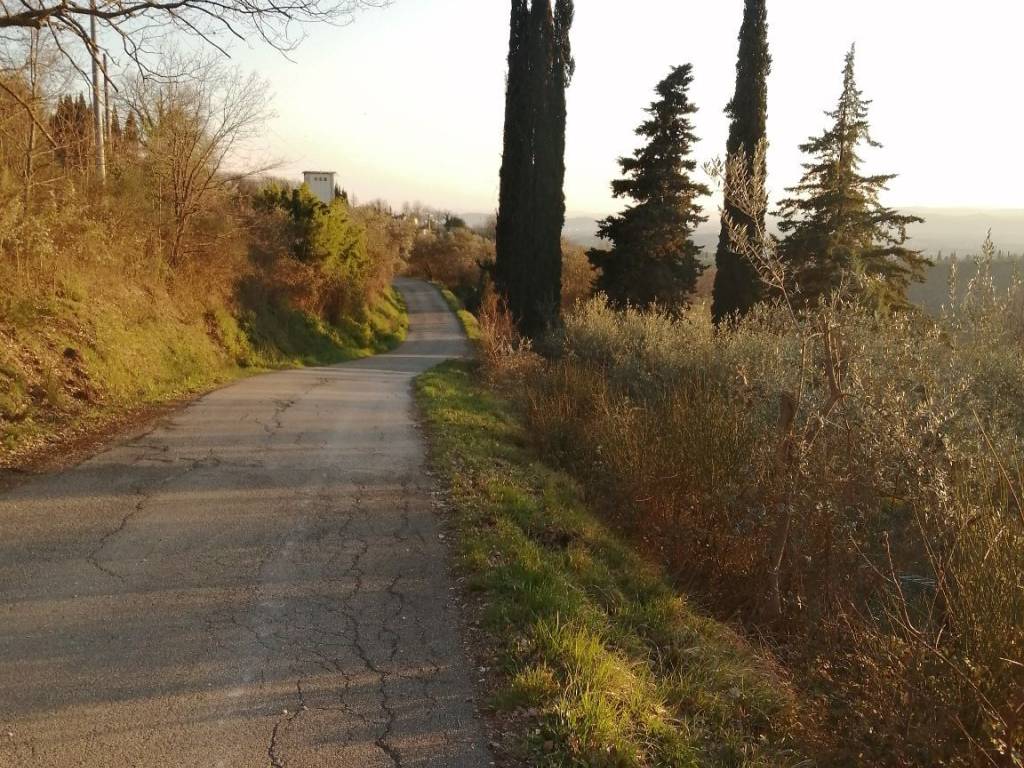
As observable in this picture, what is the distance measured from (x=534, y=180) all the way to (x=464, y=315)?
23130 mm

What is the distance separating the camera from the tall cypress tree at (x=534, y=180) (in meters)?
24.8

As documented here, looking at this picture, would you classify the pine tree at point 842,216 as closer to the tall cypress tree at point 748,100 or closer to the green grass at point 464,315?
the tall cypress tree at point 748,100

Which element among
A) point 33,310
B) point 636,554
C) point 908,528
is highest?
point 33,310

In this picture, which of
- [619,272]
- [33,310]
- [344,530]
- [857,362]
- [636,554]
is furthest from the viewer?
[619,272]

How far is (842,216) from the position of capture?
26094 mm

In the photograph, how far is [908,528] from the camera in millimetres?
4934

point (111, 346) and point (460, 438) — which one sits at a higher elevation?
point (111, 346)

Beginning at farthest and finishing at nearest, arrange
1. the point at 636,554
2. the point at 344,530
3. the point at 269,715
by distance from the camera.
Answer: the point at 636,554
the point at 344,530
the point at 269,715

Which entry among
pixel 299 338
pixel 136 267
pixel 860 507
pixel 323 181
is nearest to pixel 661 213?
pixel 299 338

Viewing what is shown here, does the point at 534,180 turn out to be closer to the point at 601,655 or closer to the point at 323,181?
the point at 601,655

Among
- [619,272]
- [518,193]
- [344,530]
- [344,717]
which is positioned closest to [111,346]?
[344,530]

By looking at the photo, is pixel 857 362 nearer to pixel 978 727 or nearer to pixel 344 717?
pixel 978 727

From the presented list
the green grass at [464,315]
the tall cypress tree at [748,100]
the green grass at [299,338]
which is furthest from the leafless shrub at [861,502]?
the green grass at [464,315]

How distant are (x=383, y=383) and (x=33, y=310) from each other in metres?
7.76
